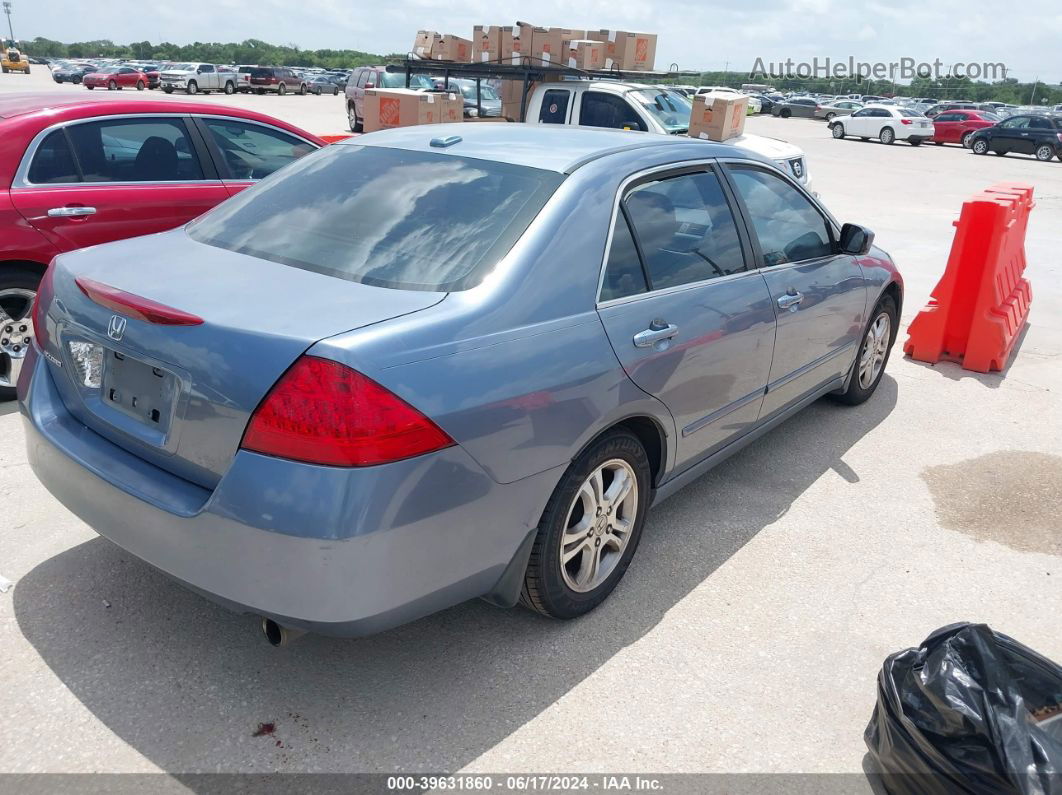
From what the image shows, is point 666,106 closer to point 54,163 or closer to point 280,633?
point 54,163

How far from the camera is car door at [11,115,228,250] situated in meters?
4.84

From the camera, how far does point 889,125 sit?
3409 centimetres

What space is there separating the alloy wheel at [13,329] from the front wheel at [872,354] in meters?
4.73

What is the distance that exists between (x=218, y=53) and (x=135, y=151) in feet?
412

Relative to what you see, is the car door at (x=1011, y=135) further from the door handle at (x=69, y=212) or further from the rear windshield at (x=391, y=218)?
the rear windshield at (x=391, y=218)

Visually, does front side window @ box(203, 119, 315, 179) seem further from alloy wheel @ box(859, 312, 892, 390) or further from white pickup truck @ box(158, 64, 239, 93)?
white pickup truck @ box(158, 64, 239, 93)

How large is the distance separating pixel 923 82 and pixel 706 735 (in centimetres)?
9496

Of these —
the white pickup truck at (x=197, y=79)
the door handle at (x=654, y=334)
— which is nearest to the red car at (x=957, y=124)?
the door handle at (x=654, y=334)

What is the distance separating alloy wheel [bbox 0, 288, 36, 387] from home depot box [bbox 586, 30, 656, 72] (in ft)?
30.4

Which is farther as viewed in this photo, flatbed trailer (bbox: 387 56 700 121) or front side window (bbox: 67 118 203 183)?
flatbed trailer (bbox: 387 56 700 121)

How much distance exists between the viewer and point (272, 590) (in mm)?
2309

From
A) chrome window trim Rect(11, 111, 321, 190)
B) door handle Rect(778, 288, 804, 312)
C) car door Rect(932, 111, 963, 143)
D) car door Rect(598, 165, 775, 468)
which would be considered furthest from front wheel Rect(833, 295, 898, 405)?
car door Rect(932, 111, 963, 143)

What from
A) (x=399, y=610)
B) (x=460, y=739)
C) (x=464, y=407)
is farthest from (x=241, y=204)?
(x=460, y=739)

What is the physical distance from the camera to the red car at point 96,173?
477 centimetres
